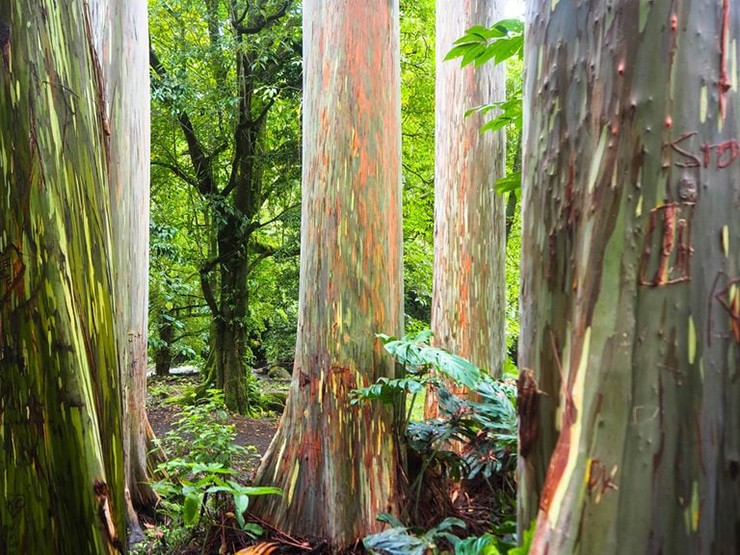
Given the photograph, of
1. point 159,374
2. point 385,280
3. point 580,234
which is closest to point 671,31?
point 580,234

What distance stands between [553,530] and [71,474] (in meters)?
1.39

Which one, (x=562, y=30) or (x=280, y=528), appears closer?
(x=562, y=30)

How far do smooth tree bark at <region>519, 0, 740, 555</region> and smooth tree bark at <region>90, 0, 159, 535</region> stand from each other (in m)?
3.52

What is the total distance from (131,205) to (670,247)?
4168 mm

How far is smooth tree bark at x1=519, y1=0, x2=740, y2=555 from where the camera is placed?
3.65 ft

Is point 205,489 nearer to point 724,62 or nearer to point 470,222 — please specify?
point 724,62

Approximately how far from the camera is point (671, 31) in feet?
3.89

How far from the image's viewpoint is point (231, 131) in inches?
394

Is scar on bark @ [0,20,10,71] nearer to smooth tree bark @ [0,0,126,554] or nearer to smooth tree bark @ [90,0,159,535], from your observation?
smooth tree bark @ [0,0,126,554]

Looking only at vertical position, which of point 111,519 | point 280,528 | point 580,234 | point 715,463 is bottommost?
point 280,528

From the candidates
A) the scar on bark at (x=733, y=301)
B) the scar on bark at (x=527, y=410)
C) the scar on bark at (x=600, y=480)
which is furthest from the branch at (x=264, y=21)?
the scar on bark at (x=600, y=480)

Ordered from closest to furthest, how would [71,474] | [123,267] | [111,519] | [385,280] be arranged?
[71,474] < [111,519] < [385,280] < [123,267]

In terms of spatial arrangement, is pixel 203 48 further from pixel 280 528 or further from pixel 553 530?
pixel 553 530

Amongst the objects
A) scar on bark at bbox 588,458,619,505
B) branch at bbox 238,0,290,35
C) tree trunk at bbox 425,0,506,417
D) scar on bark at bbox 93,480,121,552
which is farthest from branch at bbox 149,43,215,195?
scar on bark at bbox 588,458,619,505
